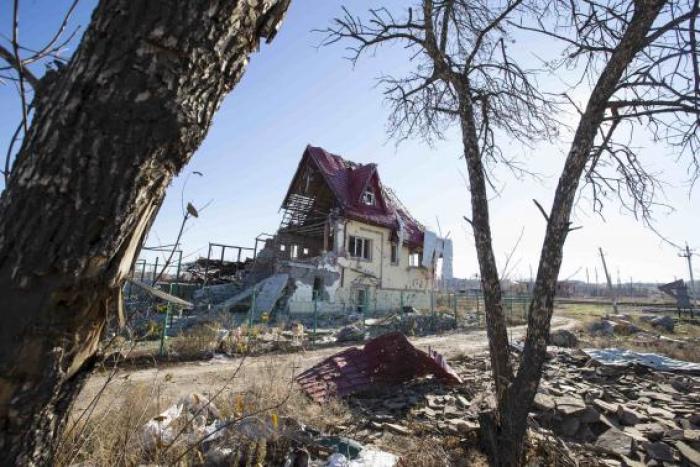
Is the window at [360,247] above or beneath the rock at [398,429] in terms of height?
above

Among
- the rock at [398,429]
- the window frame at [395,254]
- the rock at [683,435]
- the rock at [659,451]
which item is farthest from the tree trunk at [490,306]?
the window frame at [395,254]

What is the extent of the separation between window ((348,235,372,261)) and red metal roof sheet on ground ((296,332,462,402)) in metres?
14.0

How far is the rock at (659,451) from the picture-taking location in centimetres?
407

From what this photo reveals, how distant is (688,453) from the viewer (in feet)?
13.2

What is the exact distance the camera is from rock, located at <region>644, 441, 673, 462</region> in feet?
13.3

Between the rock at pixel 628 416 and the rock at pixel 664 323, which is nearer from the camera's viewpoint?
the rock at pixel 628 416

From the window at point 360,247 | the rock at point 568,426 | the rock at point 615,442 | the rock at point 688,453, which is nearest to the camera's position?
the rock at point 688,453

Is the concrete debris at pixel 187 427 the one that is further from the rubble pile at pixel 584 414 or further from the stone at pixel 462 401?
the stone at pixel 462 401

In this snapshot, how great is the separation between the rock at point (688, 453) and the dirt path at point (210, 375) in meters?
2.58

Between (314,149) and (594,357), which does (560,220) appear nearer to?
(594,357)

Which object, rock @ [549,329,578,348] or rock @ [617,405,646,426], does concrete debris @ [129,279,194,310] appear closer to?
rock @ [617,405,646,426]

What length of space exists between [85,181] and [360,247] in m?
20.2

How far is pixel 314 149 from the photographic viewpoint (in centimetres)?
2238

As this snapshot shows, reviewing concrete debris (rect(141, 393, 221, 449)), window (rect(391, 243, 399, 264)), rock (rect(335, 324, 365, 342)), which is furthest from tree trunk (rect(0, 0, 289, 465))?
window (rect(391, 243, 399, 264))
